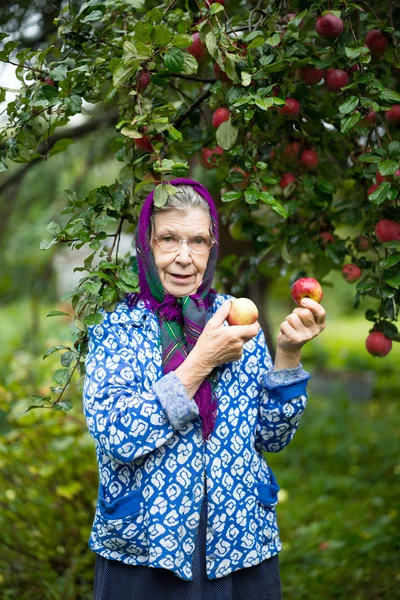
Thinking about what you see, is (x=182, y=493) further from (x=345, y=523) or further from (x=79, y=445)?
(x=345, y=523)

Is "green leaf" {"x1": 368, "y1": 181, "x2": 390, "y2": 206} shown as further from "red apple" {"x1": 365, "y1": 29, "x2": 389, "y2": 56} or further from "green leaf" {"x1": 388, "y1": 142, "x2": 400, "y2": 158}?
"red apple" {"x1": 365, "y1": 29, "x2": 389, "y2": 56}

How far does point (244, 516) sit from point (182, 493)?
19 centimetres

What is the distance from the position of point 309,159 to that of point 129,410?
42.8 inches

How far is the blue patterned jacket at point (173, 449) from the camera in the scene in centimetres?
163

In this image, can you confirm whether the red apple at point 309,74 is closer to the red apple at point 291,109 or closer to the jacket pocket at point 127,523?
the red apple at point 291,109

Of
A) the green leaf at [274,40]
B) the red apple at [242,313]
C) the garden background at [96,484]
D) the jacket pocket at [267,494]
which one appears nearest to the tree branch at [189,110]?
the garden background at [96,484]

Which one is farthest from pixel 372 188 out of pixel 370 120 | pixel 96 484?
pixel 96 484

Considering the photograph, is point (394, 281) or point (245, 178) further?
point (245, 178)

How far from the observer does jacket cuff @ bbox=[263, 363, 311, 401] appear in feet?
5.85

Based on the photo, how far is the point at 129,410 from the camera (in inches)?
63.4

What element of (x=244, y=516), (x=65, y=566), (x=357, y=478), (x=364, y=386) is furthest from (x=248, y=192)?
(x=364, y=386)

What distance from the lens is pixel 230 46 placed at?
1.77m

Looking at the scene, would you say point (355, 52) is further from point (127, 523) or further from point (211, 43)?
point (127, 523)

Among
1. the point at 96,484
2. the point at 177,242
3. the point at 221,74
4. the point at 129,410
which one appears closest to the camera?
the point at 129,410
